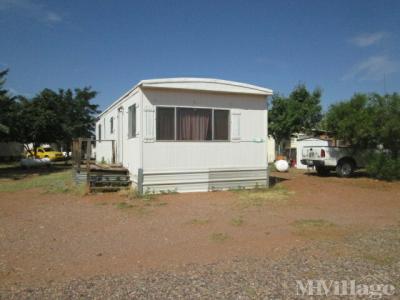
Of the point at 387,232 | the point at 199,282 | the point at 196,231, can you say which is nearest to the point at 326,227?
the point at 387,232

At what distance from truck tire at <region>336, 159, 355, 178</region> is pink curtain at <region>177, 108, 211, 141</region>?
7608 mm

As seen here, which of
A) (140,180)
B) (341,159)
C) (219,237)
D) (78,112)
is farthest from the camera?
(78,112)

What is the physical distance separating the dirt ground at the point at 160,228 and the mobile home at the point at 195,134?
712 millimetres

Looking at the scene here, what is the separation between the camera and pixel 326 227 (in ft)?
20.3

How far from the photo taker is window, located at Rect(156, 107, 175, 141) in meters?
10.00

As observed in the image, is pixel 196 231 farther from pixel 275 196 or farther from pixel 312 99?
pixel 312 99

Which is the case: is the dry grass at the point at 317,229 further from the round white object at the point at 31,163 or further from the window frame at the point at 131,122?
the round white object at the point at 31,163

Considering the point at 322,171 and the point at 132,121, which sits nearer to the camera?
the point at 132,121

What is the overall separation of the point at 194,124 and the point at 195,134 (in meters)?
0.31

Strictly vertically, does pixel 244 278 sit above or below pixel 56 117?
below

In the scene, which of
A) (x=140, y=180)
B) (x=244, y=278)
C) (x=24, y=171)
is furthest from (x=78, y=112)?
(x=244, y=278)

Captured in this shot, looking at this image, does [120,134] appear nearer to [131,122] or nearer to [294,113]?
[131,122]

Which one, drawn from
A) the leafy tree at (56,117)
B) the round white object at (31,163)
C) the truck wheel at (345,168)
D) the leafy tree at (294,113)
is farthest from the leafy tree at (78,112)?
the truck wheel at (345,168)

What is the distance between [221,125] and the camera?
10812 millimetres
